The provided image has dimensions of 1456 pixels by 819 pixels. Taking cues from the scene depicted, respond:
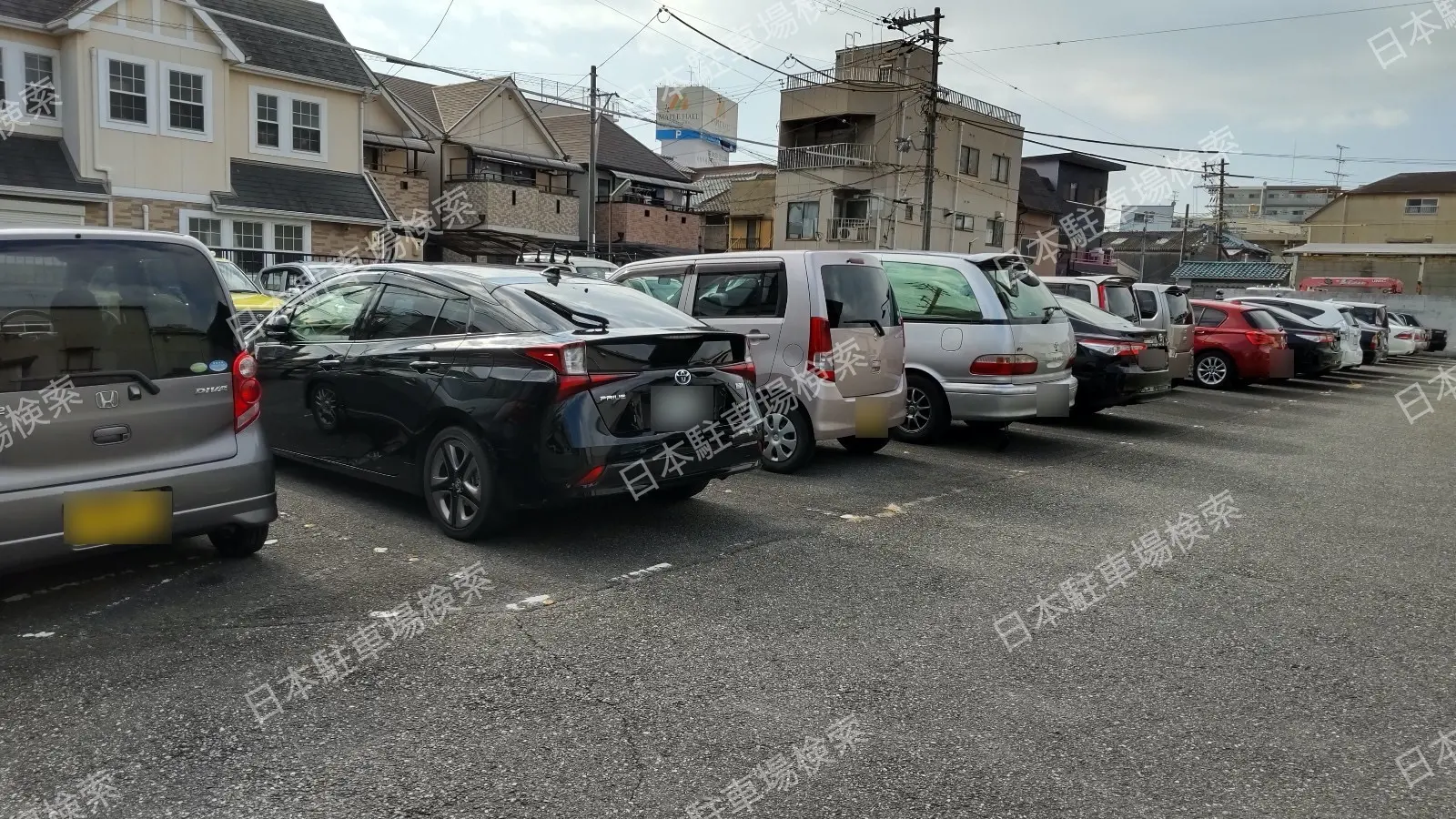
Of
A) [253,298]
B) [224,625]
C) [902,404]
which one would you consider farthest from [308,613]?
[253,298]

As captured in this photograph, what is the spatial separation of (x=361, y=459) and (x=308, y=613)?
1.89 metres

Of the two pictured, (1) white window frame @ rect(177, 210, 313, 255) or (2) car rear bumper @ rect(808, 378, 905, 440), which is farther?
(1) white window frame @ rect(177, 210, 313, 255)

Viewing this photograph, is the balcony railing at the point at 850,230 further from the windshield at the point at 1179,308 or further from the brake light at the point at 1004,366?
the brake light at the point at 1004,366

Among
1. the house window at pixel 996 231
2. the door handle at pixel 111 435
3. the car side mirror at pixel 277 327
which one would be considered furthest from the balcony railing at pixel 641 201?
the door handle at pixel 111 435

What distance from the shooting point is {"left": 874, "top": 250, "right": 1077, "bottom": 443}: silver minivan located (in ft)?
28.9

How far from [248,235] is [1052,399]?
749 inches

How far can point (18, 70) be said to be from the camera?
18.9 m

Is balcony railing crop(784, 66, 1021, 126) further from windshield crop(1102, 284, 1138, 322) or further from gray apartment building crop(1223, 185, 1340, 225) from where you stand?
gray apartment building crop(1223, 185, 1340, 225)

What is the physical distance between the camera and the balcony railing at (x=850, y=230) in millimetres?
39250

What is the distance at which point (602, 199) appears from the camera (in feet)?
121

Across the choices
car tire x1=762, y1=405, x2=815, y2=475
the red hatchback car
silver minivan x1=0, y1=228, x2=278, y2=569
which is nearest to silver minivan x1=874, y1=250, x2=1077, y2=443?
car tire x1=762, y1=405, x2=815, y2=475

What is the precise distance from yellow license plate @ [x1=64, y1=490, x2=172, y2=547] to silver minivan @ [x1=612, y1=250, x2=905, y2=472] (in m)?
3.91

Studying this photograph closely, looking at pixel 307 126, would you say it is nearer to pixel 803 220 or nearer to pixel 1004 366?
pixel 1004 366

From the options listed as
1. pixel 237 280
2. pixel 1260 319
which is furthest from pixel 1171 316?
pixel 237 280
